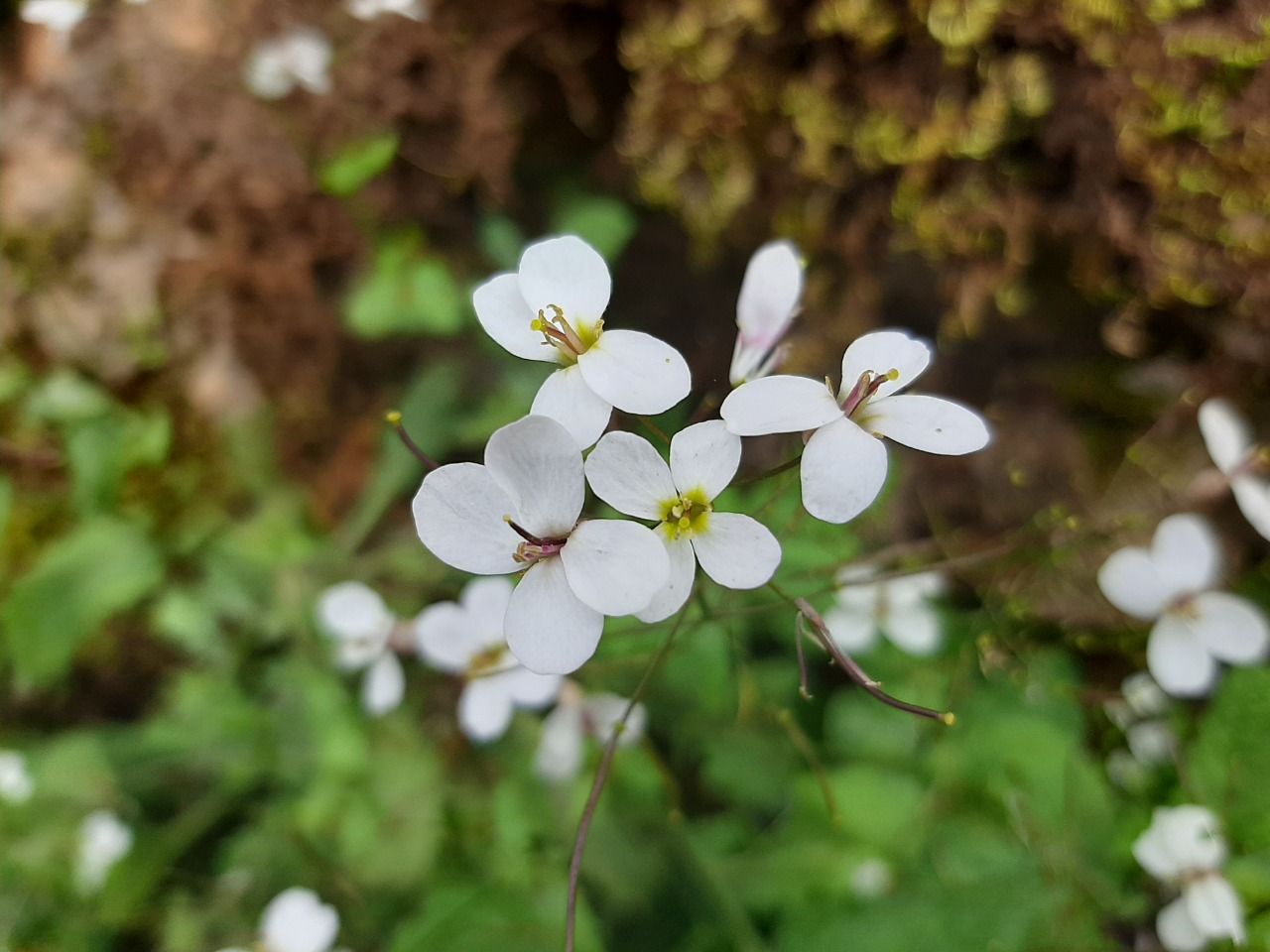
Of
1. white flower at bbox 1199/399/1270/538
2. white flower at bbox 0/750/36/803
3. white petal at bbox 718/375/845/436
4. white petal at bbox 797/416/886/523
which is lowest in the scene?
white flower at bbox 0/750/36/803

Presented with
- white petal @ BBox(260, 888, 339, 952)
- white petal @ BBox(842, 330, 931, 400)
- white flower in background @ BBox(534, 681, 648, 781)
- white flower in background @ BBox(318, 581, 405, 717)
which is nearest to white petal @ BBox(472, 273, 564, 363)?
white petal @ BBox(842, 330, 931, 400)

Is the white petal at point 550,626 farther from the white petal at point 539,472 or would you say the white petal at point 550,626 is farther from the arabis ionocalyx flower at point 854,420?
the arabis ionocalyx flower at point 854,420

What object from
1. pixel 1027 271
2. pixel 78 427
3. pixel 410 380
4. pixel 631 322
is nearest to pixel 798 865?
pixel 631 322

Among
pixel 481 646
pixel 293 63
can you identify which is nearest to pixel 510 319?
pixel 481 646

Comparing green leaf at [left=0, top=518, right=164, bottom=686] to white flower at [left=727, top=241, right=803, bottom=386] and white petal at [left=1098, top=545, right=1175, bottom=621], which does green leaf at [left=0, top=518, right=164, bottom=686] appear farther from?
white petal at [left=1098, top=545, right=1175, bottom=621]

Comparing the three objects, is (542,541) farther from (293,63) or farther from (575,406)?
(293,63)

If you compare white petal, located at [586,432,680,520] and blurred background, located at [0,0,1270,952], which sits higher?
Answer: white petal, located at [586,432,680,520]

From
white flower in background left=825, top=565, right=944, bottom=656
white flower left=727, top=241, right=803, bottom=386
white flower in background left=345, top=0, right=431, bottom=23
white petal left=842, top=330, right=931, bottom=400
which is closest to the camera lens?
white petal left=842, top=330, right=931, bottom=400

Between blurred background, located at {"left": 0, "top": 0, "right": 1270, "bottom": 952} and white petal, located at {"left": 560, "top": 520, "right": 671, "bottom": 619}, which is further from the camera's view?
blurred background, located at {"left": 0, "top": 0, "right": 1270, "bottom": 952}
